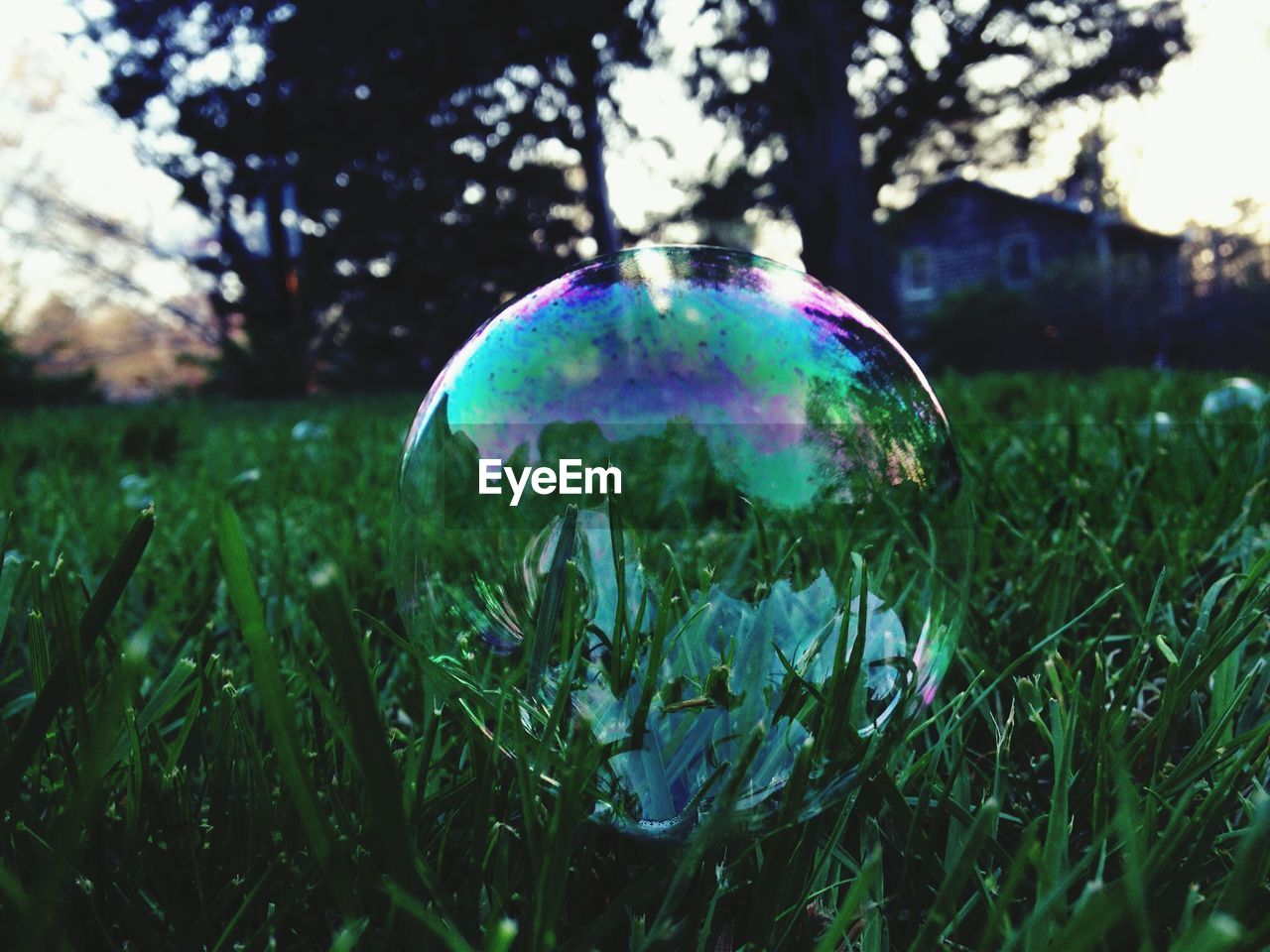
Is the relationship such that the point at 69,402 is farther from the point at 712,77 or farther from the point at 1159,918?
the point at 1159,918

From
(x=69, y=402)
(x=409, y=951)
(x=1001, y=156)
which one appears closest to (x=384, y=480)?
(x=409, y=951)

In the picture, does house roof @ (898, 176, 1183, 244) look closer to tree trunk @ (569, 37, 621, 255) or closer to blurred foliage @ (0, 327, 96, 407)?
tree trunk @ (569, 37, 621, 255)

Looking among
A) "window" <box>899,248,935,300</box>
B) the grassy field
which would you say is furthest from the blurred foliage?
"window" <box>899,248,935,300</box>

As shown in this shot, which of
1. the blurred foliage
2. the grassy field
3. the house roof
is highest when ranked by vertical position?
the house roof

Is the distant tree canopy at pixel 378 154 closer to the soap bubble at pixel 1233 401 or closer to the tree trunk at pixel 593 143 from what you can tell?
the tree trunk at pixel 593 143

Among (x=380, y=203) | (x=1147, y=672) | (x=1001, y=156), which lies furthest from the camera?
(x=1001, y=156)

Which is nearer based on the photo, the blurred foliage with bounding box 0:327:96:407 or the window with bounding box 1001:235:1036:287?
the blurred foliage with bounding box 0:327:96:407
